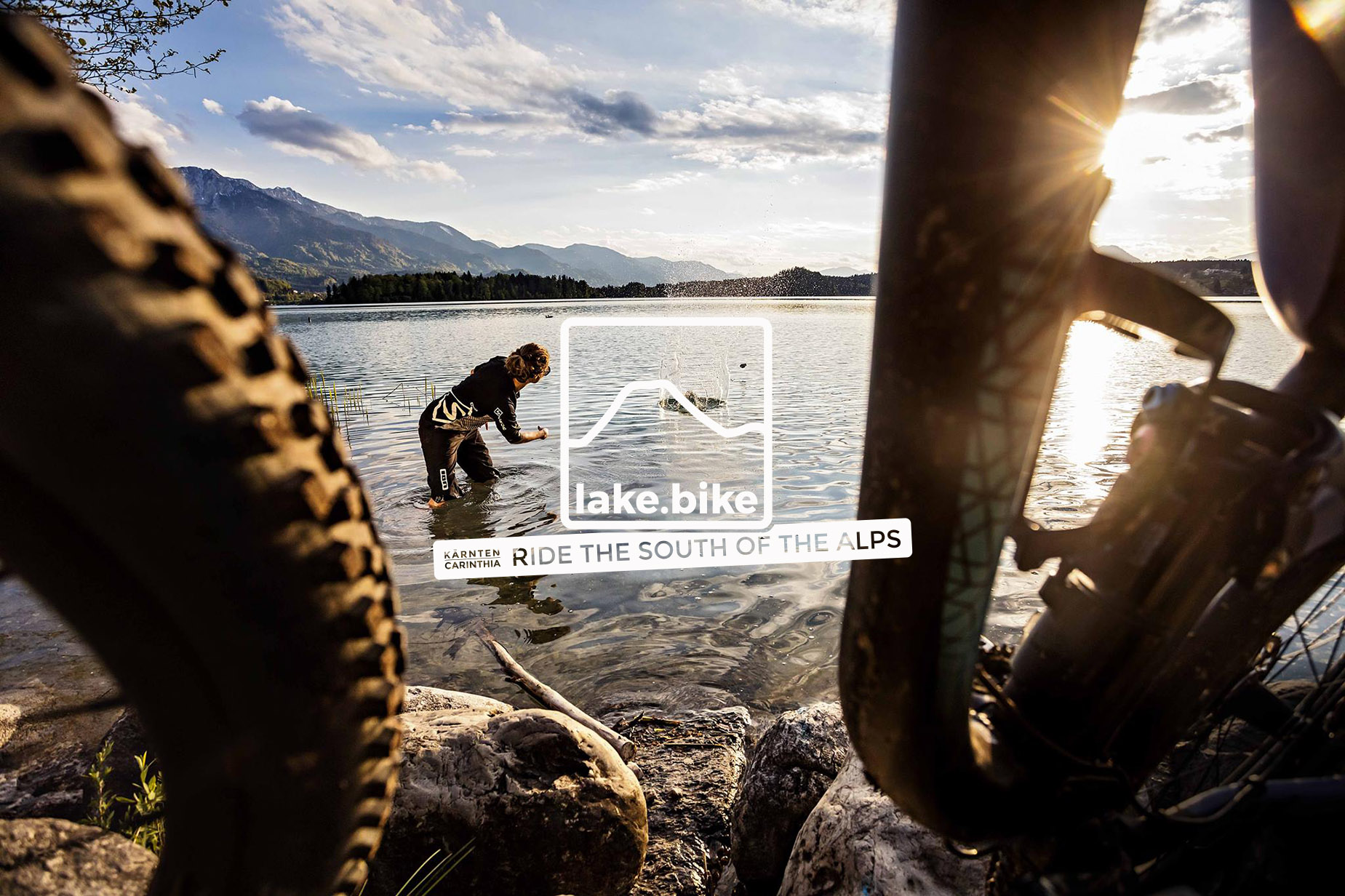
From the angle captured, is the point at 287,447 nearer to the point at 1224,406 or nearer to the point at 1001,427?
the point at 1001,427

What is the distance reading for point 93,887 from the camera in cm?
159

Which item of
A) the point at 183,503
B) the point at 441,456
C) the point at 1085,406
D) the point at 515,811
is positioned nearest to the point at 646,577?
the point at 441,456

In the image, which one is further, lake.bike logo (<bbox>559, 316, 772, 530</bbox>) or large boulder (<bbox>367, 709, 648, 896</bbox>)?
lake.bike logo (<bbox>559, 316, 772, 530</bbox>)

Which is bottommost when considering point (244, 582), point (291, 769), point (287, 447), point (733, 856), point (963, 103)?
point (733, 856)

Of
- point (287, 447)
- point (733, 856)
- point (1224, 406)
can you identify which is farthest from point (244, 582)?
point (733, 856)

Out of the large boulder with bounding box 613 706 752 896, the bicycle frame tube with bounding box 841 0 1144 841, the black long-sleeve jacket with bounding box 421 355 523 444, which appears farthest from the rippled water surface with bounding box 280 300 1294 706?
the black long-sleeve jacket with bounding box 421 355 523 444

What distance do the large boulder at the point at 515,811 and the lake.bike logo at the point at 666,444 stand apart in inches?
73.7

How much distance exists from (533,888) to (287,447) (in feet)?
9.91

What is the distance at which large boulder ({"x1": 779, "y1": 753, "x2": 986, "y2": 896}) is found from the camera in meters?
2.31

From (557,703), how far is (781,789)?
2.22 m

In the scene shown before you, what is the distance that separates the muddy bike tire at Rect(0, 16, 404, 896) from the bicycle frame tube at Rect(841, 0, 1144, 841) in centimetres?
79

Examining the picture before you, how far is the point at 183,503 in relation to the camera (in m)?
0.75

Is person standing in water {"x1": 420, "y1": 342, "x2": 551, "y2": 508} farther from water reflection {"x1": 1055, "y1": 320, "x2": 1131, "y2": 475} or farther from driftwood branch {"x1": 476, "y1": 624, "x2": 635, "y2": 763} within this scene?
water reflection {"x1": 1055, "y1": 320, "x2": 1131, "y2": 475}

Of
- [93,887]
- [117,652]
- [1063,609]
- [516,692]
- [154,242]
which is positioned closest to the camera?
[154,242]
